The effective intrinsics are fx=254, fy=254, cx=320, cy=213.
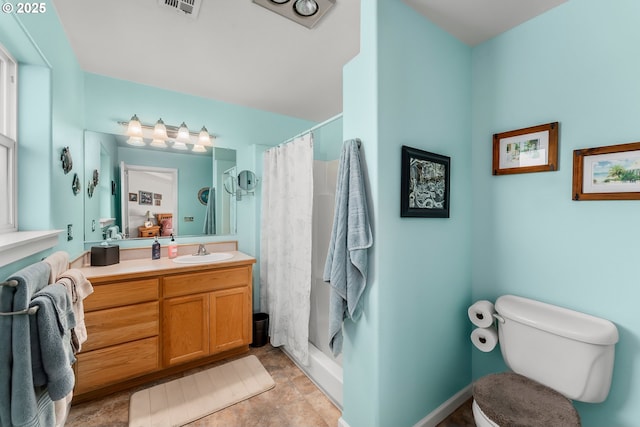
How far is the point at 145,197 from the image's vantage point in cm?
235

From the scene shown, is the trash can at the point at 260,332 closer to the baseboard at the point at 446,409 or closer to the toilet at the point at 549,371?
the baseboard at the point at 446,409

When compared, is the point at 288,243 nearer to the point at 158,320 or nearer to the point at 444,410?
the point at 158,320

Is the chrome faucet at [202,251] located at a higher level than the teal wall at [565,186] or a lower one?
lower

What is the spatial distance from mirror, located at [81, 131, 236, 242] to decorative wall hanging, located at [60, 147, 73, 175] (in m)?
0.43

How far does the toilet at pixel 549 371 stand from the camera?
1.08 meters

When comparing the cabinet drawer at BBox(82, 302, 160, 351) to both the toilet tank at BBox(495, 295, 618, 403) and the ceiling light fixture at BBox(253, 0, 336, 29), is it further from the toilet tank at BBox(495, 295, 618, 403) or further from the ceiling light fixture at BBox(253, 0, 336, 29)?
the toilet tank at BBox(495, 295, 618, 403)

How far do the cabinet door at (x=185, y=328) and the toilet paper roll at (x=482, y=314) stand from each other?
1933 mm

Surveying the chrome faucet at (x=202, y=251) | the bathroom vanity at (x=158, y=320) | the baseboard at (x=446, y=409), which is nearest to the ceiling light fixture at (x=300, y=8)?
the bathroom vanity at (x=158, y=320)

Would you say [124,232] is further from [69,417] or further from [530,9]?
[530,9]

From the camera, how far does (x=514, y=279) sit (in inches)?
61.9

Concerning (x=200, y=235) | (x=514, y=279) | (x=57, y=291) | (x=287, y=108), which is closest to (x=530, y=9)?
(x=514, y=279)

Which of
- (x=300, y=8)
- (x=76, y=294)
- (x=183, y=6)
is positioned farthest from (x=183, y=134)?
(x=76, y=294)

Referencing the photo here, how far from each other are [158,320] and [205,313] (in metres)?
0.32

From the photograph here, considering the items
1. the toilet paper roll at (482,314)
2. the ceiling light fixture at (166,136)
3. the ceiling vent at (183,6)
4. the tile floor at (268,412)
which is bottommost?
the tile floor at (268,412)
